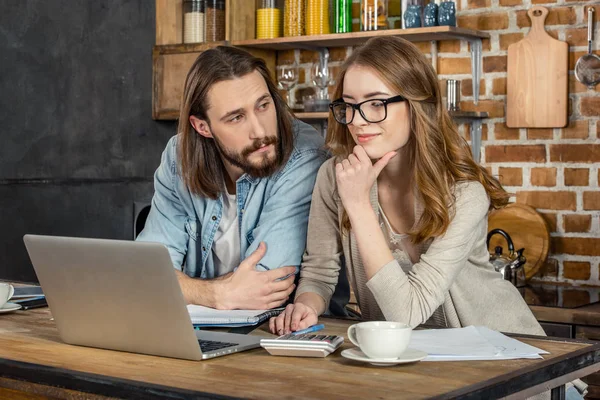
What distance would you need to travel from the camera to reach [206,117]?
2.61 metres

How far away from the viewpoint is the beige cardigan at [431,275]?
79.3 inches

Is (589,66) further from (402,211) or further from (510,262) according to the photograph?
(402,211)

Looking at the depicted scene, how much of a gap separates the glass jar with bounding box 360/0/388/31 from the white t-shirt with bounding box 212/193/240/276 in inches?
62.3

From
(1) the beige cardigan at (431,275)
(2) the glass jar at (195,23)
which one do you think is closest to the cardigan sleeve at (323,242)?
(1) the beige cardigan at (431,275)

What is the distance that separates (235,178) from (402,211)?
1.88ft

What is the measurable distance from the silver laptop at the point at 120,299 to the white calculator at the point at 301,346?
2.9 inches

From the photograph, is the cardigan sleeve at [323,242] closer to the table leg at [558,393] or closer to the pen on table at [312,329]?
the pen on table at [312,329]

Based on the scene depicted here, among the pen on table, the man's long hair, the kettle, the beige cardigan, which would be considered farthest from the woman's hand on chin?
the kettle

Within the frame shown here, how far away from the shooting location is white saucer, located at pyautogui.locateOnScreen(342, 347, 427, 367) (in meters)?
1.56

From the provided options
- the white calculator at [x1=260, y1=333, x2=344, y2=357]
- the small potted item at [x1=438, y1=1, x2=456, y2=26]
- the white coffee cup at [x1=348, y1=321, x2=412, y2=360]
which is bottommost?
the white calculator at [x1=260, y1=333, x2=344, y2=357]

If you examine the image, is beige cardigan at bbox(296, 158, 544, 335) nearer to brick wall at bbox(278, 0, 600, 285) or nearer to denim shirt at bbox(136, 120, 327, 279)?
denim shirt at bbox(136, 120, 327, 279)

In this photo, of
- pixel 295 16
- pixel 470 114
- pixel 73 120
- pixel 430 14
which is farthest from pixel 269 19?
pixel 470 114

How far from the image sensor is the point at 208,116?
2594mm

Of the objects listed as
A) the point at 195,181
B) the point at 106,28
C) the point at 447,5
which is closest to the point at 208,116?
the point at 195,181
